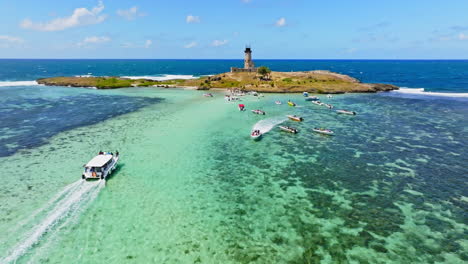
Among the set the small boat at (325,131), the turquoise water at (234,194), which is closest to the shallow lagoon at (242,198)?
the turquoise water at (234,194)

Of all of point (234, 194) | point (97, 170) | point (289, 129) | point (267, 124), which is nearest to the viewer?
point (234, 194)

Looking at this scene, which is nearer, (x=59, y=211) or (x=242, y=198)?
(x=59, y=211)

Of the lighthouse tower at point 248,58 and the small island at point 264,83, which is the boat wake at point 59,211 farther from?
the lighthouse tower at point 248,58

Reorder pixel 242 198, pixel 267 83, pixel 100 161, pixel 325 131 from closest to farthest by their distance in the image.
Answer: pixel 242 198, pixel 100 161, pixel 325 131, pixel 267 83

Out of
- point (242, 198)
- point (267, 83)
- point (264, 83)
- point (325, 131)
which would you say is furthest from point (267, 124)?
point (264, 83)

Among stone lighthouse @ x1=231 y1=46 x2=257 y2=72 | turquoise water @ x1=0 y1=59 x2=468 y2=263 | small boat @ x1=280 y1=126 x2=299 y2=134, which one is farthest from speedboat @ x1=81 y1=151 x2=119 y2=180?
stone lighthouse @ x1=231 y1=46 x2=257 y2=72

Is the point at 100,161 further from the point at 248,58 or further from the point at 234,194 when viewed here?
the point at 248,58
